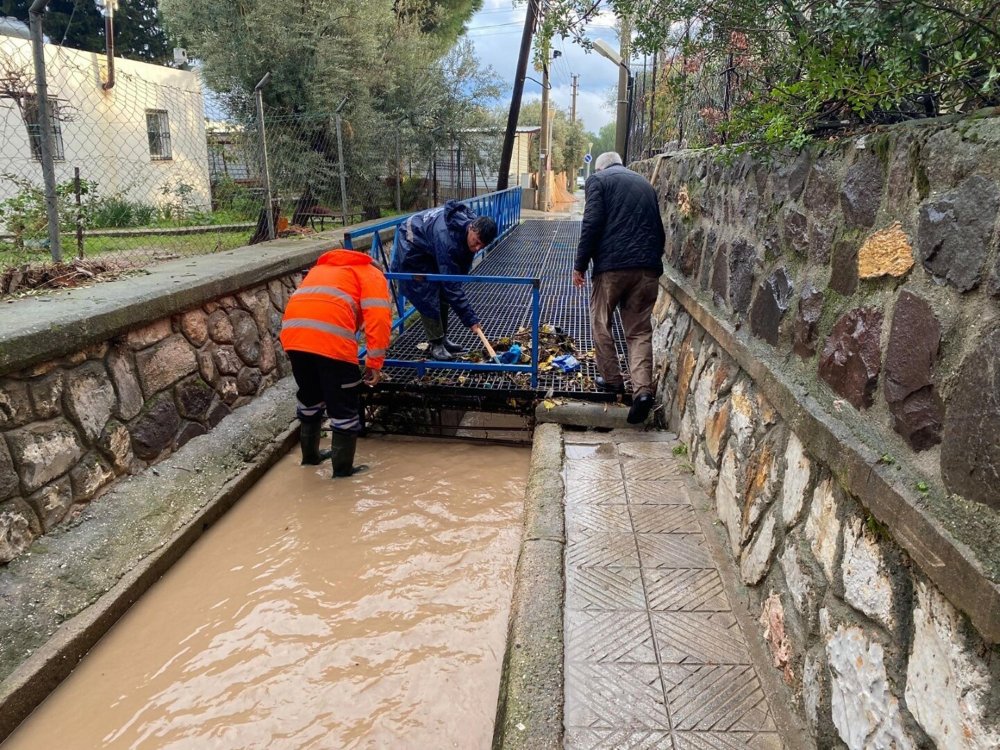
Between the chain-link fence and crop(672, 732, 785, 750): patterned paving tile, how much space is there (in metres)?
5.04

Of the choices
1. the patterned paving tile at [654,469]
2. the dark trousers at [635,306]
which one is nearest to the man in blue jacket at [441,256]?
the dark trousers at [635,306]

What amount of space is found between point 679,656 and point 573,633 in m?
0.40

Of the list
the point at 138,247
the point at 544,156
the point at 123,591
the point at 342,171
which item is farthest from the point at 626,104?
the point at 544,156

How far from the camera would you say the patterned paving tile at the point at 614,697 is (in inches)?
84.0

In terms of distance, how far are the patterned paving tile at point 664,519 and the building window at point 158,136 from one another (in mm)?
10362

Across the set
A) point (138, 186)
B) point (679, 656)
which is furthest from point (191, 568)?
point (138, 186)

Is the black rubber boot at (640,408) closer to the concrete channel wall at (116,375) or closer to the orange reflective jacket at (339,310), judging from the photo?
the orange reflective jacket at (339,310)

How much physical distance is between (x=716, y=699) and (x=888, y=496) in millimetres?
1031

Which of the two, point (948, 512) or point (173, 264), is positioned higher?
point (173, 264)

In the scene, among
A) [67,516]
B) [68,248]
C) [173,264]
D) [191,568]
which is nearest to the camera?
[67,516]

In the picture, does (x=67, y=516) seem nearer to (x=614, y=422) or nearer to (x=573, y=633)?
(x=573, y=633)

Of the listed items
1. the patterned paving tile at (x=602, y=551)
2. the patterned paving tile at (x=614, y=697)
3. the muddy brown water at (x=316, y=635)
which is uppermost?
the patterned paving tile at (x=602, y=551)

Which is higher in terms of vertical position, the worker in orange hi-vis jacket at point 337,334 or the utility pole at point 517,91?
the utility pole at point 517,91

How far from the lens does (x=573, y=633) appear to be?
2.54 meters
